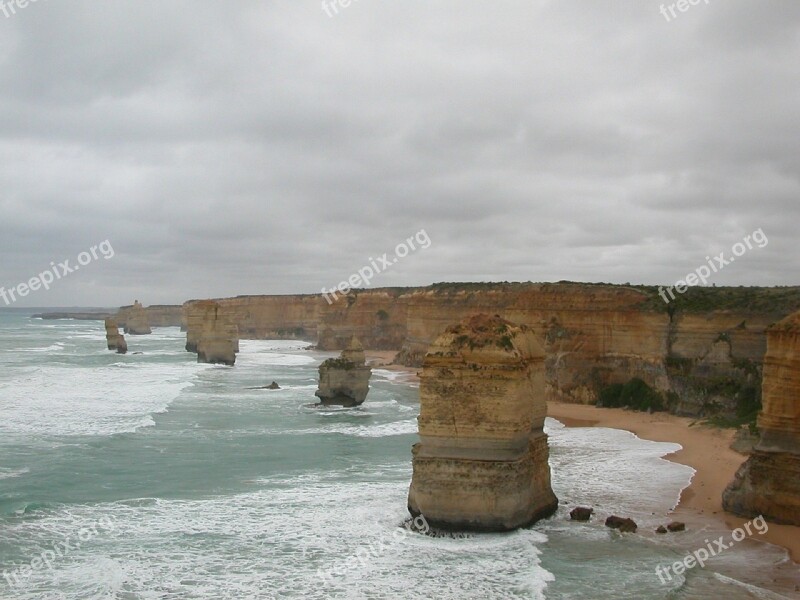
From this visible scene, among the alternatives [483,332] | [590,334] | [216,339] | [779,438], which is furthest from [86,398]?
[779,438]

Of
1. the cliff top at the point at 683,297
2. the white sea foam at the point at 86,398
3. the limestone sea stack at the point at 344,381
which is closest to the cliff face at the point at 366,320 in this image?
the white sea foam at the point at 86,398

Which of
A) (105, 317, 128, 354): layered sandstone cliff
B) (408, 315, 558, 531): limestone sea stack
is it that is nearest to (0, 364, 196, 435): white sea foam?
(408, 315, 558, 531): limestone sea stack

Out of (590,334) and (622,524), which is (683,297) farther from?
(622,524)

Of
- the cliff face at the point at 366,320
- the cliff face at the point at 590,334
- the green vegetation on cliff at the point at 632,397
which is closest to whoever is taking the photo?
the green vegetation on cliff at the point at 632,397

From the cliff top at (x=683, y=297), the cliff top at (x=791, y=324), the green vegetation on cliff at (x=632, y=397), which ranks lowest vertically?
the green vegetation on cliff at (x=632, y=397)

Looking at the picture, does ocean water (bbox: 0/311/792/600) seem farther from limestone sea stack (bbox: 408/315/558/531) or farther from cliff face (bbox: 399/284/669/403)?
cliff face (bbox: 399/284/669/403)

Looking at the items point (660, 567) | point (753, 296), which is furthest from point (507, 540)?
point (753, 296)

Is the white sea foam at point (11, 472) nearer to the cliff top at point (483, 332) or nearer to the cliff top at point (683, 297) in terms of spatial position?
the cliff top at point (483, 332)
